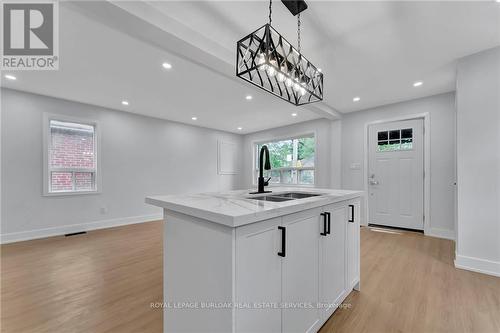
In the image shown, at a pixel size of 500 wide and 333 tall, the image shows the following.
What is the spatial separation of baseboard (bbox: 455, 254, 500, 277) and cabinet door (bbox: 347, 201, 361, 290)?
1550mm

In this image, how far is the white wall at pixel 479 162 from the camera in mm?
2295

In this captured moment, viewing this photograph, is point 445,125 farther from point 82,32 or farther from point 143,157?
point 143,157

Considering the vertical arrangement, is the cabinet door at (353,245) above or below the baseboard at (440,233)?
above

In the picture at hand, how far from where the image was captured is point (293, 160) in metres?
Answer: 5.97

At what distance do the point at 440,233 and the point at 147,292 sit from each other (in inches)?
181

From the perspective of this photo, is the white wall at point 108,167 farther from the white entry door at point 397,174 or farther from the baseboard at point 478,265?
the baseboard at point 478,265

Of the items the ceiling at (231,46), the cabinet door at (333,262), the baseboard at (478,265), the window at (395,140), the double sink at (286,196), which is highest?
the ceiling at (231,46)

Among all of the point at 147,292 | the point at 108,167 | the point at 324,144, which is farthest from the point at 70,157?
the point at 324,144

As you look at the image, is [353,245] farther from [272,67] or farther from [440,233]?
[440,233]

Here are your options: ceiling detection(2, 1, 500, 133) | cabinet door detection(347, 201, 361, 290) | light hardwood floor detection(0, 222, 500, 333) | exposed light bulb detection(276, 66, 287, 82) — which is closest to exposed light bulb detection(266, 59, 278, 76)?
exposed light bulb detection(276, 66, 287, 82)

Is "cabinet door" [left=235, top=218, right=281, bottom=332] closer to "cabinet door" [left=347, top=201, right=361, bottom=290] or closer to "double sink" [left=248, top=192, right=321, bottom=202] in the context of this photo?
"double sink" [left=248, top=192, right=321, bottom=202]

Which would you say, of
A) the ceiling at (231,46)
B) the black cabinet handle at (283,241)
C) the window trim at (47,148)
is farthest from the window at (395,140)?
the window trim at (47,148)

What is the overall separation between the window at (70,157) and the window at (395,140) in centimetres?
594

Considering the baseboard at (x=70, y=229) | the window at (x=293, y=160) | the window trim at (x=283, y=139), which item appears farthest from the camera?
the window at (x=293, y=160)
